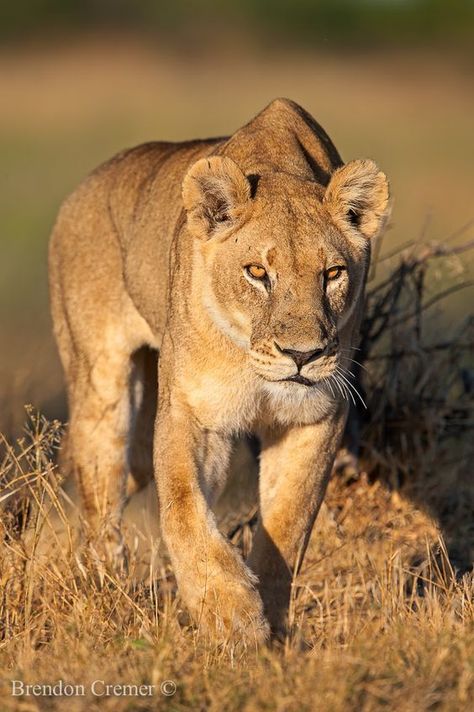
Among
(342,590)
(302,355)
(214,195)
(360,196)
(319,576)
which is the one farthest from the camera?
(319,576)

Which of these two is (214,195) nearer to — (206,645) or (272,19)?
(206,645)

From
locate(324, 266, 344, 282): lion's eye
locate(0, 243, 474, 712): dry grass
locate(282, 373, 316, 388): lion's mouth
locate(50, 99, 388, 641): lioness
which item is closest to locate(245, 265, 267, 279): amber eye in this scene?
locate(50, 99, 388, 641): lioness

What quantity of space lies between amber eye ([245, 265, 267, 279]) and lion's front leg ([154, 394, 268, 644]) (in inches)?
22.7

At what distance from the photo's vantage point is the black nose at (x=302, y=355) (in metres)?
4.75

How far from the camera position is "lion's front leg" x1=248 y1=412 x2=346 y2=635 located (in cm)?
527

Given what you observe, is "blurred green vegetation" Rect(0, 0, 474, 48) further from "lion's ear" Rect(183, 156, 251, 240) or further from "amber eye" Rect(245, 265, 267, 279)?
"amber eye" Rect(245, 265, 267, 279)

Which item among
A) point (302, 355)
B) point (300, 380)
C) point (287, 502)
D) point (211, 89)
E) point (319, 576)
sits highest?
point (302, 355)

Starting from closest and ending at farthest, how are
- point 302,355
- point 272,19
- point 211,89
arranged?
point 302,355
point 211,89
point 272,19

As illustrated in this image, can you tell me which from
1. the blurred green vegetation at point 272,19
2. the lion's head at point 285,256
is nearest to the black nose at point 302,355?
the lion's head at point 285,256

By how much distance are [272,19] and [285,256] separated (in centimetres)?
3142

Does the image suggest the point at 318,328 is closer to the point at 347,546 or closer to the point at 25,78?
the point at 347,546

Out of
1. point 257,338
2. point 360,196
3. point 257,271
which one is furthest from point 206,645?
point 360,196

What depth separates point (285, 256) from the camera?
495 centimetres

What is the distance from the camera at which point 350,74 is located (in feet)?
94.5
